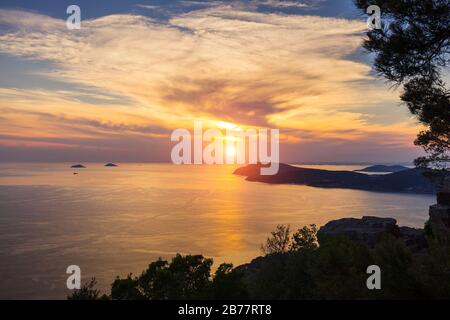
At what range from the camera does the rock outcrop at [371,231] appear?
48.0 m

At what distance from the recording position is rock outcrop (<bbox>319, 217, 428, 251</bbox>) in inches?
1891

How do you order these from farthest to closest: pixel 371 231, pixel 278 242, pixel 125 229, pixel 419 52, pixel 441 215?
1. pixel 125 229
2. pixel 371 231
3. pixel 278 242
4. pixel 441 215
5. pixel 419 52

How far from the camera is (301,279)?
2912 centimetres

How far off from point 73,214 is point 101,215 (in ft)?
32.5

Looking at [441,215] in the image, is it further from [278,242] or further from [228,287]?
[228,287]

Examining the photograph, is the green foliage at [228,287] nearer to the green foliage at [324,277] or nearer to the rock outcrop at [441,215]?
the green foliage at [324,277]

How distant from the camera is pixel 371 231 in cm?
4975

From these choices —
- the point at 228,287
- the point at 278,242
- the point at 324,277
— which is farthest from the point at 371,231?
the point at 324,277

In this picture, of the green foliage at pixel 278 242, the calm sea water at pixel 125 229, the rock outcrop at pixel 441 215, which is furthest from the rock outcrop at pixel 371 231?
the calm sea water at pixel 125 229

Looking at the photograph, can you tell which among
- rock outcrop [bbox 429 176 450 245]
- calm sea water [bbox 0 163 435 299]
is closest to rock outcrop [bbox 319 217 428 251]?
rock outcrop [bbox 429 176 450 245]

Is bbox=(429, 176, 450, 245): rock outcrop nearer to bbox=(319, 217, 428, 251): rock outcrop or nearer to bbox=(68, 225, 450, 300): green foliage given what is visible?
bbox=(319, 217, 428, 251): rock outcrop
